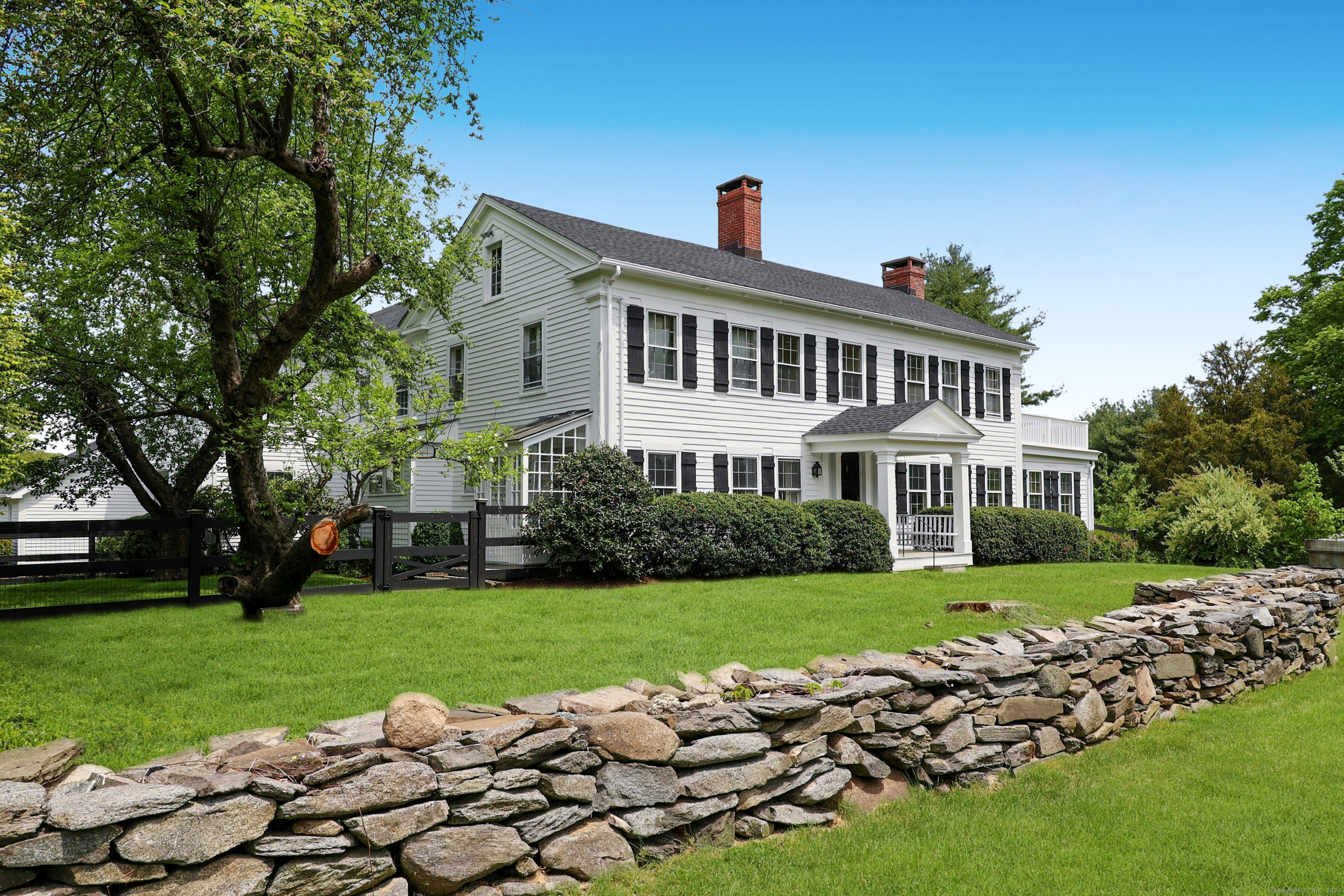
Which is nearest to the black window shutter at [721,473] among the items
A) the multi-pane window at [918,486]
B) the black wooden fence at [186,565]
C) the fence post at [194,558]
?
the black wooden fence at [186,565]

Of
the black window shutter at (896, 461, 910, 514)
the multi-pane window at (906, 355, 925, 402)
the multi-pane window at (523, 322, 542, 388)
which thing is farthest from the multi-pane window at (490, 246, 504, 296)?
the black window shutter at (896, 461, 910, 514)

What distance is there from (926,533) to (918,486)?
9.82 ft

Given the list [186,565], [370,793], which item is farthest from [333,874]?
[186,565]

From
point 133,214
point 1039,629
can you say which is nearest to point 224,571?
point 133,214

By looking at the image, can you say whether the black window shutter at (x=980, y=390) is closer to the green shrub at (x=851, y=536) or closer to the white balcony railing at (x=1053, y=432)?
the white balcony railing at (x=1053, y=432)

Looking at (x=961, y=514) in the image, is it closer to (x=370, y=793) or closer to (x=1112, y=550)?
(x=1112, y=550)

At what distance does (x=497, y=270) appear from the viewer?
1952 cm

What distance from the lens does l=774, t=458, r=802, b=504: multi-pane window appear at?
737 inches

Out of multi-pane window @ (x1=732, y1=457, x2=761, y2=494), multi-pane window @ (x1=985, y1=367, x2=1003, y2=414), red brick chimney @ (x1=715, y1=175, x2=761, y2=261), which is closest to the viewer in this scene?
multi-pane window @ (x1=732, y1=457, x2=761, y2=494)

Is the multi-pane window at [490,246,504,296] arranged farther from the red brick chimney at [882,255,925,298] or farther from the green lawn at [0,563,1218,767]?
the red brick chimney at [882,255,925,298]

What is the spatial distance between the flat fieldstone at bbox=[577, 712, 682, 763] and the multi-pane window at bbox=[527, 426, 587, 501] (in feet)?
36.5

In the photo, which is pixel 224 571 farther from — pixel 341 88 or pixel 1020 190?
pixel 1020 190

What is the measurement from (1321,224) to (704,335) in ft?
78.5

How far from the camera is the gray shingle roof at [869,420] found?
18.1 metres
